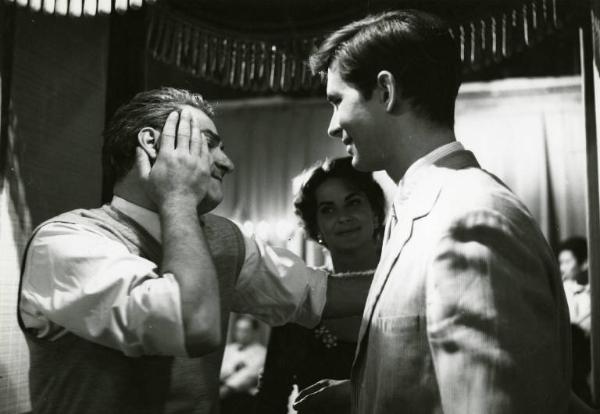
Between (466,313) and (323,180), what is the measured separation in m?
1.38

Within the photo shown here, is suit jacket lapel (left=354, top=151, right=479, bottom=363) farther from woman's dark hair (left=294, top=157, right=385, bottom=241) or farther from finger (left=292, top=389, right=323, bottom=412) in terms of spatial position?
woman's dark hair (left=294, top=157, right=385, bottom=241)

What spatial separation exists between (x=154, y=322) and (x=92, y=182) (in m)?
0.65

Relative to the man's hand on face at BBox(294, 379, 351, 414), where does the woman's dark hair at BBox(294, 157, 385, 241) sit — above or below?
above

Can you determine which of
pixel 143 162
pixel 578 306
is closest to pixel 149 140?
pixel 143 162

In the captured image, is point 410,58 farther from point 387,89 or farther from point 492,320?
point 492,320

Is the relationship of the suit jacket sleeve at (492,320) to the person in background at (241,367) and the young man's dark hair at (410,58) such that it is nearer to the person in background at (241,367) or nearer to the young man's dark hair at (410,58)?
the young man's dark hair at (410,58)

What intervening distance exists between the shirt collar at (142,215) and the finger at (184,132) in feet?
0.59

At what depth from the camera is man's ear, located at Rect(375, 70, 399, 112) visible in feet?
4.03

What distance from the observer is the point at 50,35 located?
153cm

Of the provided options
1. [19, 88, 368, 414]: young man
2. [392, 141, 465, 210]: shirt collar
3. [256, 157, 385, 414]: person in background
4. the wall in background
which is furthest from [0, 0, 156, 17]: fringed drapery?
[256, 157, 385, 414]: person in background

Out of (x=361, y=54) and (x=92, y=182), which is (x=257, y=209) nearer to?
(x=92, y=182)

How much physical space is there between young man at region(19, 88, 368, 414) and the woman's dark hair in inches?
34.3

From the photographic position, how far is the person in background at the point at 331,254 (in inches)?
77.1

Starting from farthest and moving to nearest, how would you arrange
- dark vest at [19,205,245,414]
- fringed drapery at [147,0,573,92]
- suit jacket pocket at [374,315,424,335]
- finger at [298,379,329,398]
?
fringed drapery at [147,0,573,92], finger at [298,379,329,398], dark vest at [19,205,245,414], suit jacket pocket at [374,315,424,335]
